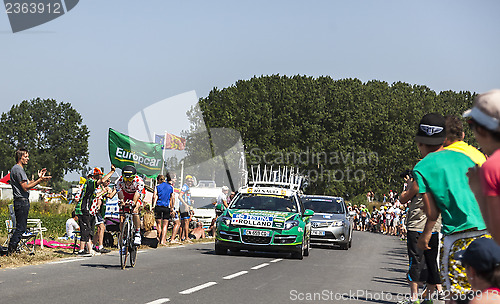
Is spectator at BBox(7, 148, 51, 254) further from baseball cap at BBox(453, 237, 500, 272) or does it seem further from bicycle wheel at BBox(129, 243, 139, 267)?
baseball cap at BBox(453, 237, 500, 272)

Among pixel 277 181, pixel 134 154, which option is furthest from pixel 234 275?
pixel 277 181

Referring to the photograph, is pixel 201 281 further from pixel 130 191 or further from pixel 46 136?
pixel 46 136

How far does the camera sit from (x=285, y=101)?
72.6 metres

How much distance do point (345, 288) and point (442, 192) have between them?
6.47 m

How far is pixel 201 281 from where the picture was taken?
11.9 meters

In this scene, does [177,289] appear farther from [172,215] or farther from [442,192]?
[172,215]

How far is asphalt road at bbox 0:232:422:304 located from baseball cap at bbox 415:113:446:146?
4.15m

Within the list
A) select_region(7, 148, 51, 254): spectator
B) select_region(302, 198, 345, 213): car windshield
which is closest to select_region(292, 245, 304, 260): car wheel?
select_region(7, 148, 51, 254): spectator

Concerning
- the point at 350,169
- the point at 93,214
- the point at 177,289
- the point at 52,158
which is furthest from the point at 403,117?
the point at 177,289

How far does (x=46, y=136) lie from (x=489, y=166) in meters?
120

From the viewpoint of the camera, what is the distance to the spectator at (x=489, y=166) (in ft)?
11.5

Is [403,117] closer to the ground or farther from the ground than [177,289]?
farther from the ground

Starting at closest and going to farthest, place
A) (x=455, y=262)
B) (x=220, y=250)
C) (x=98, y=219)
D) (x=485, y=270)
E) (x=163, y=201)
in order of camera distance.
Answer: (x=485, y=270) → (x=455, y=262) → (x=98, y=219) → (x=220, y=250) → (x=163, y=201)

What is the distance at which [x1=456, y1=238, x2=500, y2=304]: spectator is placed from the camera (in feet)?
12.8
